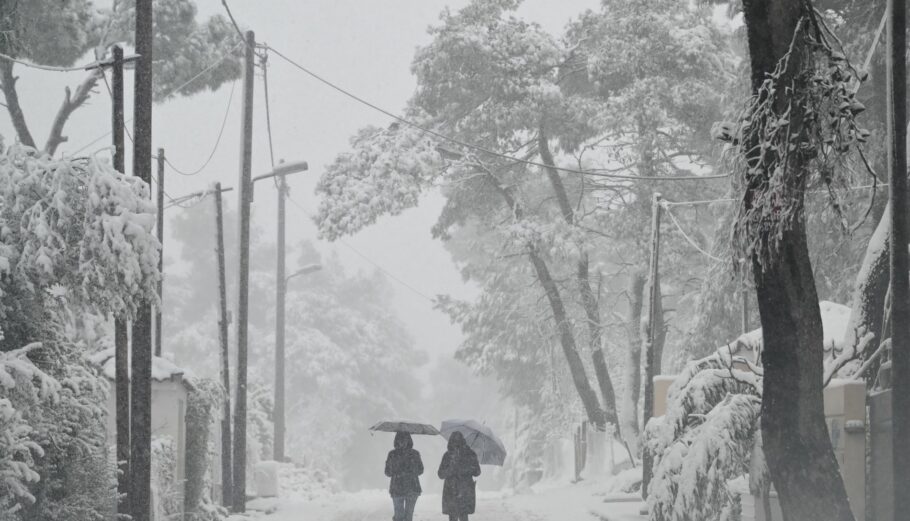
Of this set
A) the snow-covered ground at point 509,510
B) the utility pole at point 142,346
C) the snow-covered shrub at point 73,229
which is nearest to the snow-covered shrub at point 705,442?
the snow-covered ground at point 509,510

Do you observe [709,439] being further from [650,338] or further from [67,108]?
[67,108]

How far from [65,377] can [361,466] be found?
57.6 meters

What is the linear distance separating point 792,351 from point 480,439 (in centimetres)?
813

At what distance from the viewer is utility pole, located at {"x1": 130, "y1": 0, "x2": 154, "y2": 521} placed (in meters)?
15.3

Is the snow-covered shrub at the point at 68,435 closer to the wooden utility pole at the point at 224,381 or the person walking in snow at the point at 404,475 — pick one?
the person walking in snow at the point at 404,475

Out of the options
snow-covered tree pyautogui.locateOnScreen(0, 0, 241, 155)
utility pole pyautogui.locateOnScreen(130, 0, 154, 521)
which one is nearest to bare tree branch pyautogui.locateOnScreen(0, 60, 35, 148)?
snow-covered tree pyautogui.locateOnScreen(0, 0, 241, 155)

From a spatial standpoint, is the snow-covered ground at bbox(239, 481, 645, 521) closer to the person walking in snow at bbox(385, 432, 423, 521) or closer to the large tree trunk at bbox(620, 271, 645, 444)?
the large tree trunk at bbox(620, 271, 645, 444)

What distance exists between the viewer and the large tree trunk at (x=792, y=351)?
10766mm

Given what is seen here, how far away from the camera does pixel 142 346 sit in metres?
15.4

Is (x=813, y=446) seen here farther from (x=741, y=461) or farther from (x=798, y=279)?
(x=741, y=461)

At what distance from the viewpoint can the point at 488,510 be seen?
26375mm

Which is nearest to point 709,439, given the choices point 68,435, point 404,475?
point 404,475

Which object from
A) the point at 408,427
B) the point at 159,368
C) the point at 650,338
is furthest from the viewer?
the point at 650,338

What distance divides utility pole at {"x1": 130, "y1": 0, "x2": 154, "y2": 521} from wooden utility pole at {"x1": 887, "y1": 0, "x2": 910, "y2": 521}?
9.25 metres
